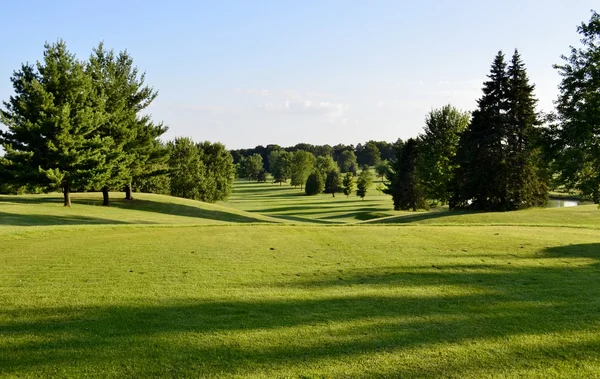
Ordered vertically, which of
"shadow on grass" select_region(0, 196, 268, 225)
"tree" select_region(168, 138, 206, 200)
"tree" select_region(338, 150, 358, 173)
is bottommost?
"shadow on grass" select_region(0, 196, 268, 225)

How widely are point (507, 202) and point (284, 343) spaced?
39297mm

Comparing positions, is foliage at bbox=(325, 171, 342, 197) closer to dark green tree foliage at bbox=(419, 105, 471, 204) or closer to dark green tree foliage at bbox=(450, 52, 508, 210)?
dark green tree foliage at bbox=(419, 105, 471, 204)

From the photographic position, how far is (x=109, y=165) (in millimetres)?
33906

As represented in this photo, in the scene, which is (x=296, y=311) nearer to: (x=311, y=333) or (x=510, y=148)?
(x=311, y=333)

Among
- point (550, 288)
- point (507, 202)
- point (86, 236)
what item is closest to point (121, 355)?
point (550, 288)

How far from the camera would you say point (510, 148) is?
1594 inches

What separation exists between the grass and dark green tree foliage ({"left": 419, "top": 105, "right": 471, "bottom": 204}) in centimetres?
3547

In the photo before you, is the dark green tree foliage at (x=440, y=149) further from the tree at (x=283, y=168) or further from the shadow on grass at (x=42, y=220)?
the tree at (x=283, y=168)

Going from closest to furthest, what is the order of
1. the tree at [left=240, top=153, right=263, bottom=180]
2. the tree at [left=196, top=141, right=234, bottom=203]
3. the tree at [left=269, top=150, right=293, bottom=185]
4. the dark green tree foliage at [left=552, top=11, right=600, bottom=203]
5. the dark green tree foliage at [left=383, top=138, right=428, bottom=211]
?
the dark green tree foliage at [left=552, top=11, right=600, bottom=203] → the dark green tree foliage at [left=383, top=138, right=428, bottom=211] → the tree at [left=196, top=141, right=234, bottom=203] → the tree at [left=269, top=150, right=293, bottom=185] → the tree at [left=240, top=153, right=263, bottom=180]

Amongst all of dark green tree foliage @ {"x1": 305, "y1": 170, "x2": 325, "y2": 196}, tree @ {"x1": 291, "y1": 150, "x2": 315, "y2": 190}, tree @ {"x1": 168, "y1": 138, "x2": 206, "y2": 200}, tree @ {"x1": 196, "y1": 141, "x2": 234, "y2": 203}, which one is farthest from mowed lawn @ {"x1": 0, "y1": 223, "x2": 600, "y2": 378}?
tree @ {"x1": 291, "y1": 150, "x2": 315, "y2": 190}

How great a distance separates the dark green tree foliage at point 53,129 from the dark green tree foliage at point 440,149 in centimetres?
3483

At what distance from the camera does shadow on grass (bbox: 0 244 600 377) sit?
17.3 feet

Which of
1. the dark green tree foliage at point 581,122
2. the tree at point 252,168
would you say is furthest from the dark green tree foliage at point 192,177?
the tree at point 252,168

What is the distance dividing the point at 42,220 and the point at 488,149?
1486 inches
